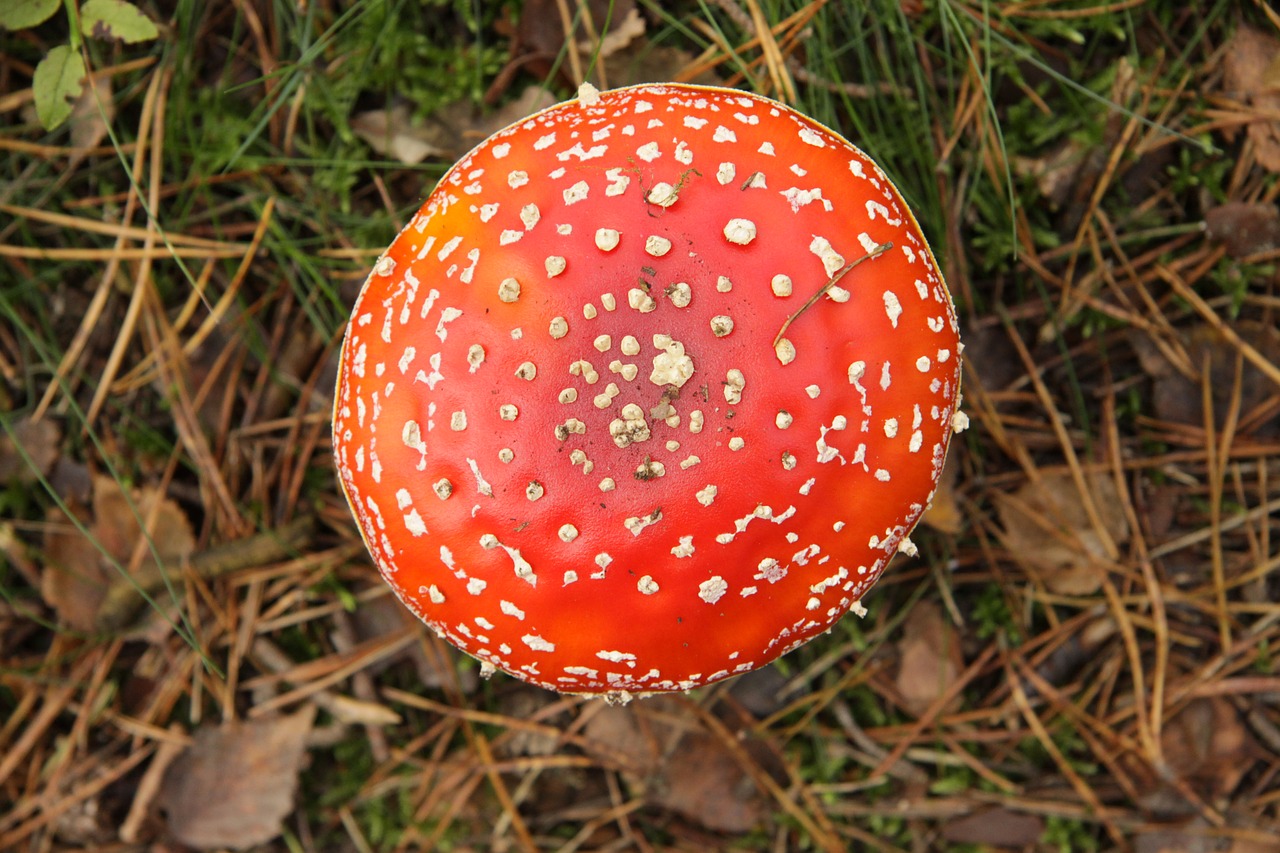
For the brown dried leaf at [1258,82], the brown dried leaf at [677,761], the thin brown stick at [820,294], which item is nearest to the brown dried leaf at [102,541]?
the brown dried leaf at [677,761]

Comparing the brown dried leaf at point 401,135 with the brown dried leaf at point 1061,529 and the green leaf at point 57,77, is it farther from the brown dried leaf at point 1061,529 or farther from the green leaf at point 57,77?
the brown dried leaf at point 1061,529

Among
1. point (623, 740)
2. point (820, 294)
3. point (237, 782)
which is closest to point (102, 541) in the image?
point (237, 782)

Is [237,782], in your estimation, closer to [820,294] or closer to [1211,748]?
[820,294]

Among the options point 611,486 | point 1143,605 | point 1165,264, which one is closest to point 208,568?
point 611,486

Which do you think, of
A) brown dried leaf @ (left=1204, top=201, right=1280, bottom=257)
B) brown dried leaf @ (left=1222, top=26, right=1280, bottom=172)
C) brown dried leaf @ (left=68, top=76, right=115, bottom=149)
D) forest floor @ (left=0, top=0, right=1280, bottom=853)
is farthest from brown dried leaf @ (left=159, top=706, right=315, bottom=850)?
brown dried leaf @ (left=1222, top=26, right=1280, bottom=172)

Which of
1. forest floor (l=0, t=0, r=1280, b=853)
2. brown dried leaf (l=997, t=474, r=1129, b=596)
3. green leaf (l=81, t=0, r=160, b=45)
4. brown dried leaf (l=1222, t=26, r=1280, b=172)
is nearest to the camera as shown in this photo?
green leaf (l=81, t=0, r=160, b=45)

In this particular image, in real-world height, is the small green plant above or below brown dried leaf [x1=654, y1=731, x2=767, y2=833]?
above

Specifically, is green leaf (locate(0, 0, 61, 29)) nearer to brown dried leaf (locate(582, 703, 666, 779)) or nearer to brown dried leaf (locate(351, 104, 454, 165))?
brown dried leaf (locate(351, 104, 454, 165))

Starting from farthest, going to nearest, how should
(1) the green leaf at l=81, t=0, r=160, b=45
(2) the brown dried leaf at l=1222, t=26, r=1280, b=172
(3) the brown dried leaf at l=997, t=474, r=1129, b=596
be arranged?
(3) the brown dried leaf at l=997, t=474, r=1129, b=596, (2) the brown dried leaf at l=1222, t=26, r=1280, b=172, (1) the green leaf at l=81, t=0, r=160, b=45
